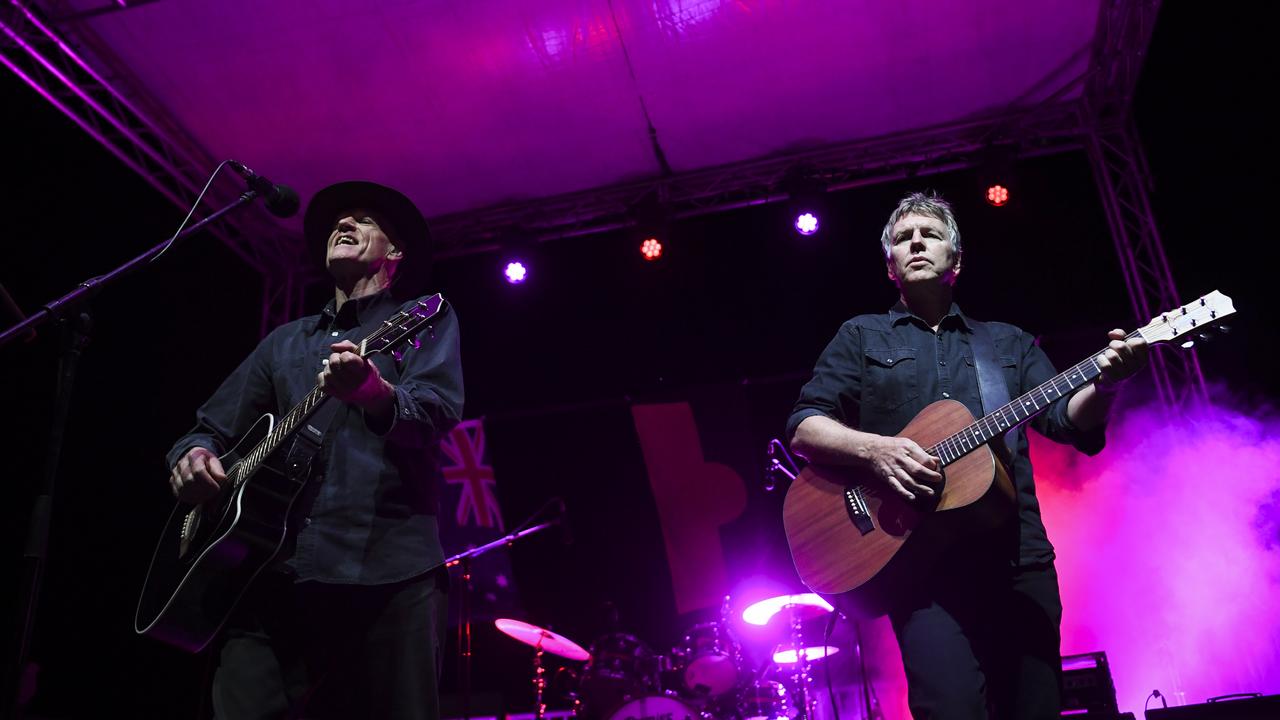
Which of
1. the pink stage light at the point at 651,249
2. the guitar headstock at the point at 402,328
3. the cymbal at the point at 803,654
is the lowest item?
the cymbal at the point at 803,654

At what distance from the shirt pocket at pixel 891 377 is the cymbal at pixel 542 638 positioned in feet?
16.1

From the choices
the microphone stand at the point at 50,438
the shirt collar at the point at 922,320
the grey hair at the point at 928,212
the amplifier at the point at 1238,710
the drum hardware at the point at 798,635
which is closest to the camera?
the microphone stand at the point at 50,438

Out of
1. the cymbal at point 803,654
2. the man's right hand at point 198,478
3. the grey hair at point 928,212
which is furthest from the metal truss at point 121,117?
the grey hair at point 928,212

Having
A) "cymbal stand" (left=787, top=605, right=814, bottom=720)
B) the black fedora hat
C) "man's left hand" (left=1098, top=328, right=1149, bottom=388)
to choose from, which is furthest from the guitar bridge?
"cymbal stand" (left=787, top=605, right=814, bottom=720)

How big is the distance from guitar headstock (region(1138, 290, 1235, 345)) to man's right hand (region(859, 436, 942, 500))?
811mm

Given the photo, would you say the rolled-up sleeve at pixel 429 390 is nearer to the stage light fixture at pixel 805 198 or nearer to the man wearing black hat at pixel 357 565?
the man wearing black hat at pixel 357 565

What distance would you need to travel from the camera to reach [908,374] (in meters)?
3.08

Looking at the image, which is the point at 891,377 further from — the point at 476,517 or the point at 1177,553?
the point at 476,517

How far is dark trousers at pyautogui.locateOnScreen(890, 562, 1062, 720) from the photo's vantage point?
7.93ft

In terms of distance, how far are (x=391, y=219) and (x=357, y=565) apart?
156 centimetres

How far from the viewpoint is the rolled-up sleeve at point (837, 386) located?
311 centimetres

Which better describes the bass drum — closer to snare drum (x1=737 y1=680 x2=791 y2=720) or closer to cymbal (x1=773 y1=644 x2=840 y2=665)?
snare drum (x1=737 y1=680 x2=791 y2=720)

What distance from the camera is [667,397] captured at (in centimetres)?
862

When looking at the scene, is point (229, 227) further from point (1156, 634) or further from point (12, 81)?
point (1156, 634)
